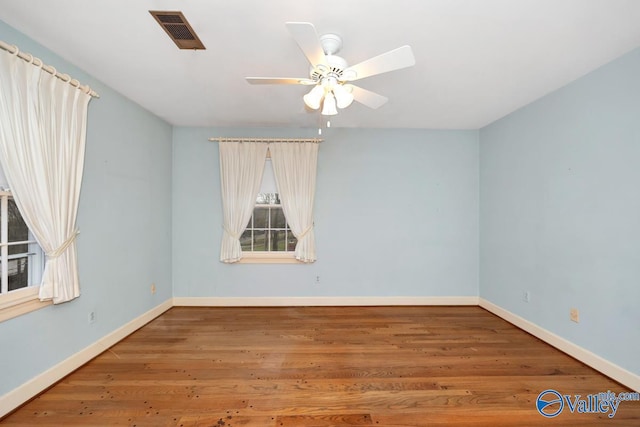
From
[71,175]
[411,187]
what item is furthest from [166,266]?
[411,187]

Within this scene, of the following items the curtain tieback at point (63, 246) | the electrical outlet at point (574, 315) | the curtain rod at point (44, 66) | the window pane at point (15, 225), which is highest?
the curtain rod at point (44, 66)

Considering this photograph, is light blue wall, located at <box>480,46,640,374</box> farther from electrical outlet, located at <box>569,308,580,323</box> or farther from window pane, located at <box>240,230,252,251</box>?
window pane, located at <box>240,230,252,251</box>

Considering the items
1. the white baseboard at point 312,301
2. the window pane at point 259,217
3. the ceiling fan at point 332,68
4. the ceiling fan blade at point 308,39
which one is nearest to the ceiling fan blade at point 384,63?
the ceiling fan at point 332,68

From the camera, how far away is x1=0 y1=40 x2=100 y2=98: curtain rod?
1.84 m

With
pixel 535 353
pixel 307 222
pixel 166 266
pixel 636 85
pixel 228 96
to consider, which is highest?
pixel 228 96

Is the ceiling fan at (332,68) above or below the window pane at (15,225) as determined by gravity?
above

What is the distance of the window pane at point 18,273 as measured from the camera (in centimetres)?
200

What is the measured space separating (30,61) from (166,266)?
2.61m

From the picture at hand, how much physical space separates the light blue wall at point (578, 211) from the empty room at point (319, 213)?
0.07ft

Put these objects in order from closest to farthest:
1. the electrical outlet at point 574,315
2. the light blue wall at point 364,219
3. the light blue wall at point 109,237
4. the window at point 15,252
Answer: the window at point 15,252 → the light blue wall at point 109,237 → the electrical outlet at point 574,315 → the light blue wall at point 364,219

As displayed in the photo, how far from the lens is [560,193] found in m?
2.83

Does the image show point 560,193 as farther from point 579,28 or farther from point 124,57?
point 124,57

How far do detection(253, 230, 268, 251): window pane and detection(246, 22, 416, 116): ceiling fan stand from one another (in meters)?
2.42

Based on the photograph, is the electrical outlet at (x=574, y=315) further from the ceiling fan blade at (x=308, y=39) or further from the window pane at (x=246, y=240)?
the window pane at (x=246, y=240)
